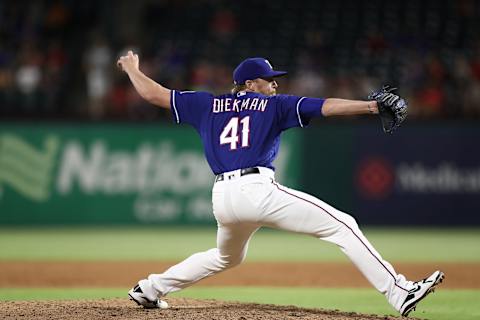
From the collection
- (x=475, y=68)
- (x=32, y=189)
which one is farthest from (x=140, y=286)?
(x=475, y=68)

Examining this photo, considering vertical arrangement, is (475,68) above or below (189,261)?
above

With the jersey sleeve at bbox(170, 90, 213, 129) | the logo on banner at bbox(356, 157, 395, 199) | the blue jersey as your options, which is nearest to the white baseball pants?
the blue jersey

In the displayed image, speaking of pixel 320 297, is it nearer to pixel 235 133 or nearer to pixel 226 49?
pixel 235 133

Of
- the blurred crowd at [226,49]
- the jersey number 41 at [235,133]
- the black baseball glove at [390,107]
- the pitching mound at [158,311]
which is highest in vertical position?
the blurred crowd at [226,49]

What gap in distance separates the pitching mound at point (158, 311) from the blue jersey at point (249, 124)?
3.28 feet

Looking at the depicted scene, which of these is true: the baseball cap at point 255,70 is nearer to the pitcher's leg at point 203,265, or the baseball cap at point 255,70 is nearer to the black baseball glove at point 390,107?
the black baseball glove at point 390,107

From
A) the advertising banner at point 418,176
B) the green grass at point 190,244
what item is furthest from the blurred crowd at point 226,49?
the green grass at point 190,244

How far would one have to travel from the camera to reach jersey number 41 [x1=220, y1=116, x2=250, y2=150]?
5586 mm

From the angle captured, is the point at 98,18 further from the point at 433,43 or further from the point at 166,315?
the point at 166,315

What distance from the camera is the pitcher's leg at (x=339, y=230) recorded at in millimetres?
5336

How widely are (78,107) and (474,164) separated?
8083 mm

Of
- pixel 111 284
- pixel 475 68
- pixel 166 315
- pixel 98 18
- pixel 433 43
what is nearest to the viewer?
pixel 166 315

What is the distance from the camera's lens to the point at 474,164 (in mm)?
14250

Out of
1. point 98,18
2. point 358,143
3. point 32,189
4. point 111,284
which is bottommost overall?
point 111,284
